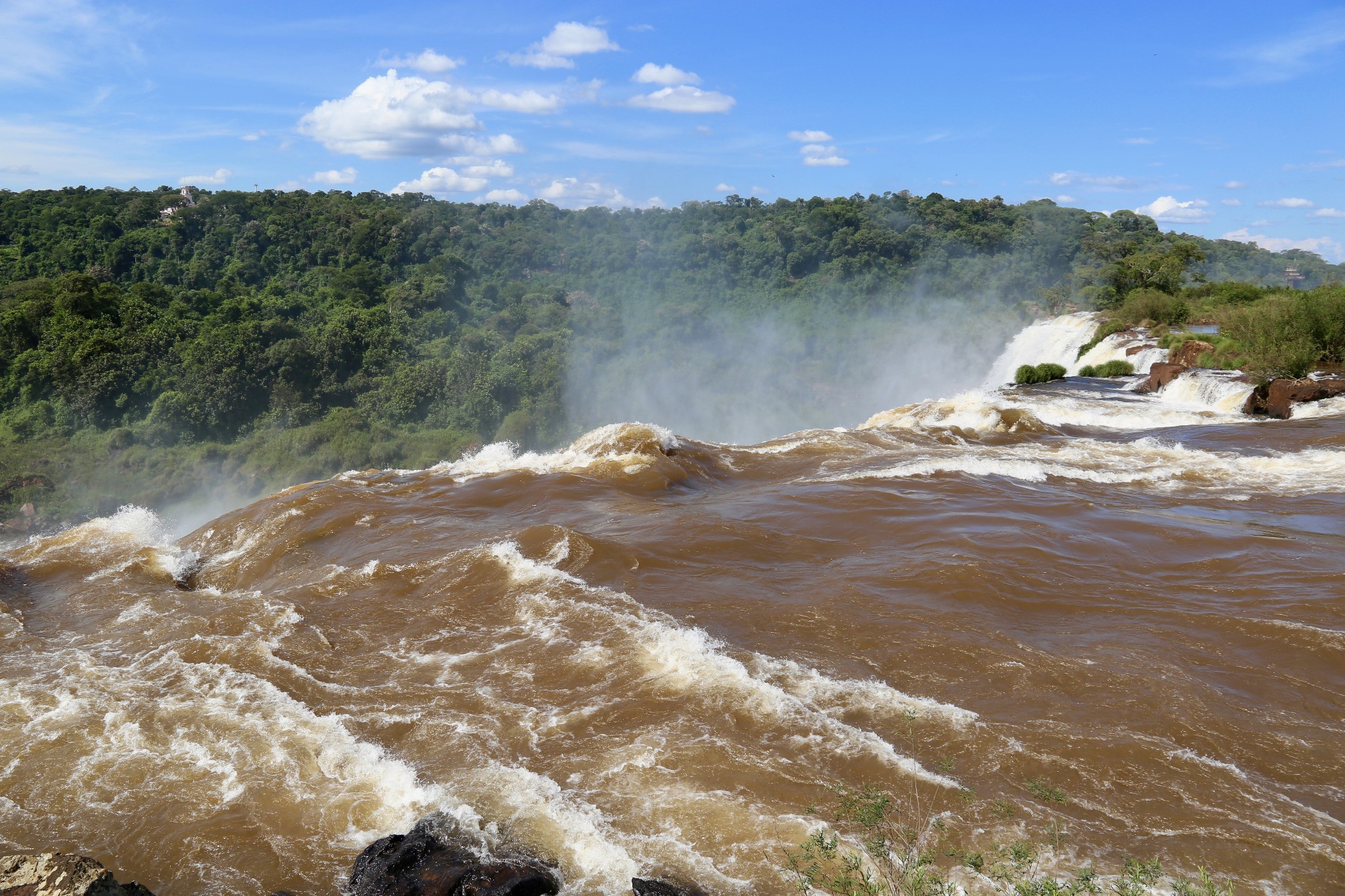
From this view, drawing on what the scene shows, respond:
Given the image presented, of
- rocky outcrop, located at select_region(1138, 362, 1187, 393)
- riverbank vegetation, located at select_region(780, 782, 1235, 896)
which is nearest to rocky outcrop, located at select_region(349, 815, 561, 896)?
riverbank vegetation, located at select_region(780, 782, 1235, 896)

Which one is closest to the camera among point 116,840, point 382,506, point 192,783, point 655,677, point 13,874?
point 13,874

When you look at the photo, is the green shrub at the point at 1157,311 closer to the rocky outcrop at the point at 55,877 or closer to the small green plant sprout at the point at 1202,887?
the small green plant sprout at the point at 1202,887

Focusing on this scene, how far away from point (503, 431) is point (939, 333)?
91.2ft

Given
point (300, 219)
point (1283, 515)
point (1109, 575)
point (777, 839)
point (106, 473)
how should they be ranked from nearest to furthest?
point (777, 839) → point (1109, 575) → point (1283, 515) → point (106, 473) → point (300, 219)

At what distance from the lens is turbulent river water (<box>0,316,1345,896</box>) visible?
517 cm

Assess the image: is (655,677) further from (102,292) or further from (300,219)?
(300,219)

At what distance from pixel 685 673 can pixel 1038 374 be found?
21.6 metres

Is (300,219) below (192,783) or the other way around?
the other way around

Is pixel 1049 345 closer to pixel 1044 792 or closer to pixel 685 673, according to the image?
pixel 685 673

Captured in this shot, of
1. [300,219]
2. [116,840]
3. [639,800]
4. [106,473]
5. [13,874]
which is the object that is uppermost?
[300,219]

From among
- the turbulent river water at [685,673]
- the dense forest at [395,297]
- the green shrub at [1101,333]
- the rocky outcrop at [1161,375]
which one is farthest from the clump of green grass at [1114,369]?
the turbulent river water at [685,673]

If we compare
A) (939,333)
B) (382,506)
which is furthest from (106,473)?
(939,333)

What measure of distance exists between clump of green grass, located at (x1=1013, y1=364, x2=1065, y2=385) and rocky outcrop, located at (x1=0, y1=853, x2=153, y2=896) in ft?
82.6

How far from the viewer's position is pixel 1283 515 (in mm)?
10664
